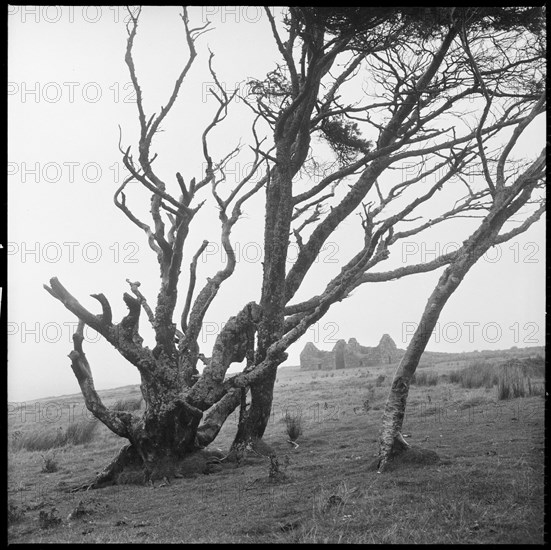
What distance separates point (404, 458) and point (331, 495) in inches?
68.9

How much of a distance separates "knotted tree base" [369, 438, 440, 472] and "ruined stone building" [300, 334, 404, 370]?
1303 inches

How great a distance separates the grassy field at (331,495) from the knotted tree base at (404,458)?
132 millimetres

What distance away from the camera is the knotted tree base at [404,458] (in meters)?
8.61

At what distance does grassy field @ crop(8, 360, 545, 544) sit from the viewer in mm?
6277

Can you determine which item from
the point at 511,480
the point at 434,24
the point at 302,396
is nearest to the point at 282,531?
the point at 511,480

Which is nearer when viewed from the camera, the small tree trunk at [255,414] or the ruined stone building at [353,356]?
the small tree trunk at [255,414]

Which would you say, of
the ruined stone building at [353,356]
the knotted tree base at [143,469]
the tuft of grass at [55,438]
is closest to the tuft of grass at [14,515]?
the knotted tree base at [143,469]

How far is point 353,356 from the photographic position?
43.5 meters

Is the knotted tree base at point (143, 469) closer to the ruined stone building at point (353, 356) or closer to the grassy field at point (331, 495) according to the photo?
the grassy field at point (331, 495)

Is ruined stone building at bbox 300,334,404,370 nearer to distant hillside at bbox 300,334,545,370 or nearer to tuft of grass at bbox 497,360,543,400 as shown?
distant hillside at bbox 300,334,545,370

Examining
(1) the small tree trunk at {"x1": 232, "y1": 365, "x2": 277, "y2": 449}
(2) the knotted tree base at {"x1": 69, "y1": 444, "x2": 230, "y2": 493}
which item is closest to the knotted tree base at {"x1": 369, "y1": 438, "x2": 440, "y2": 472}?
(1) the small tree trunk at {"x1": 232, "y1": 365, "x2": 277, "y2": 449}

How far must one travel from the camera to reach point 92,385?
36.4ft
